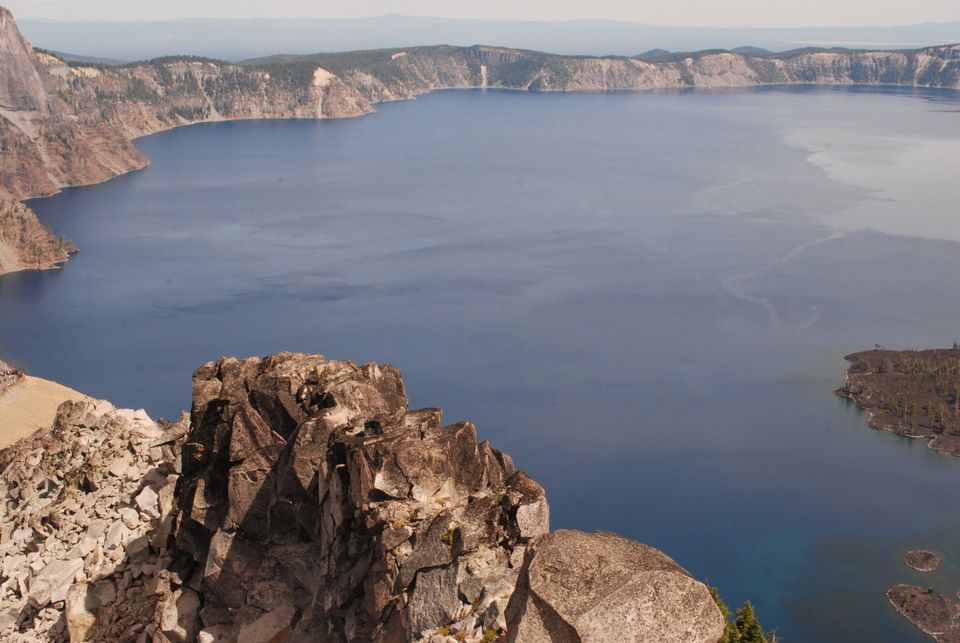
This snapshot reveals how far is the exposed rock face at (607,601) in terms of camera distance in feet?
48.0

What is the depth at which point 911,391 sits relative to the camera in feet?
306

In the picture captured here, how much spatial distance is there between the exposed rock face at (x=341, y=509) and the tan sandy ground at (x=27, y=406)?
4012 cm

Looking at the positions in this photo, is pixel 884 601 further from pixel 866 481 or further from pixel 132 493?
pixel 132 493

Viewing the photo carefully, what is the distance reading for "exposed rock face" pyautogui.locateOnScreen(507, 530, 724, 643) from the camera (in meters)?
14.6

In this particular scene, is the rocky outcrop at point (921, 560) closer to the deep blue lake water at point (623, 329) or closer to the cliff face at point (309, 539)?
the deep blue lake water at point (623, 329)

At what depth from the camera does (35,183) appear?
191500mm

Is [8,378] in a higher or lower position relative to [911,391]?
higher

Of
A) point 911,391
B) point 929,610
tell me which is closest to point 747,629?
point 929,610

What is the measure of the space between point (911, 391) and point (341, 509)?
85554mm

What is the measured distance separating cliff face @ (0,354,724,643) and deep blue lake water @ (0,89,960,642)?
41.1 m

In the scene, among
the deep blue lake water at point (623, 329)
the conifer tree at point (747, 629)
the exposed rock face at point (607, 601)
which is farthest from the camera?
the deep blue lake water at point (623, 329)

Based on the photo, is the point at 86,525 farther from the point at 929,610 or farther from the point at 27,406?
the point at 929,610

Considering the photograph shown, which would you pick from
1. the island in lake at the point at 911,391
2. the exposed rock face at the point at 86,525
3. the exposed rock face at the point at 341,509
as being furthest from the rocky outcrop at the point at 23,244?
the exposed rock face at the point at 341,509

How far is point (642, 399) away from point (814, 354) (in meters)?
23.9
